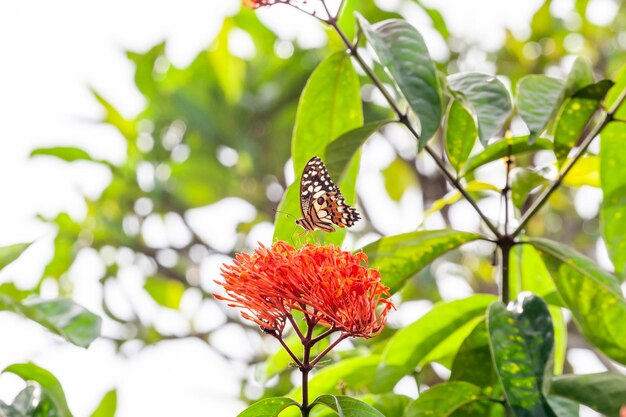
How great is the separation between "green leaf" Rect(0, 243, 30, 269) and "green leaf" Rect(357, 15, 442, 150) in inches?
19.7

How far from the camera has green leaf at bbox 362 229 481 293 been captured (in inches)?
44.6

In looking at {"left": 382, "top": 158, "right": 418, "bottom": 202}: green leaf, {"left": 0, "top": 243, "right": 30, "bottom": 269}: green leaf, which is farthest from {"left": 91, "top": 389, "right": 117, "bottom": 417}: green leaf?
{"left": 382, "top": 158, "right": 418, "bottom": 202}: green leaf

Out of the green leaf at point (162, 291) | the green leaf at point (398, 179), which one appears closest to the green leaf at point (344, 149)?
the green leaf at point (398, 179)

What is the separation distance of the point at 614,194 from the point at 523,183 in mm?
123

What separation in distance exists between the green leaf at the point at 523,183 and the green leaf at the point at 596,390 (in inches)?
11.4

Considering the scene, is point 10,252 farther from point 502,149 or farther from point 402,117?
point 502,149

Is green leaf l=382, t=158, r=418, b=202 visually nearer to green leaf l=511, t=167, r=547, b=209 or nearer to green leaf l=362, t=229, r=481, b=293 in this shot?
green leaf l=511, t=167, r=547, b=209

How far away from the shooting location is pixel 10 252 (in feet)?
3.76

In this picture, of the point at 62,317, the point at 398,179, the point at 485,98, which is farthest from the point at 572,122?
the point at 398,179

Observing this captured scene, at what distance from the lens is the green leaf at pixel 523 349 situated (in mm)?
900

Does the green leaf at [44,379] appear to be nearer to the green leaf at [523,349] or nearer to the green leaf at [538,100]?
the green leaf at [523,349]

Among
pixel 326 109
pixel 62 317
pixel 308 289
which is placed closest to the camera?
pixel 308 289

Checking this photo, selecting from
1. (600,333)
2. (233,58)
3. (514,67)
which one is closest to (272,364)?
(600,333)

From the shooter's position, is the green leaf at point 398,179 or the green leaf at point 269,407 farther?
the green leaf at point 398,179
